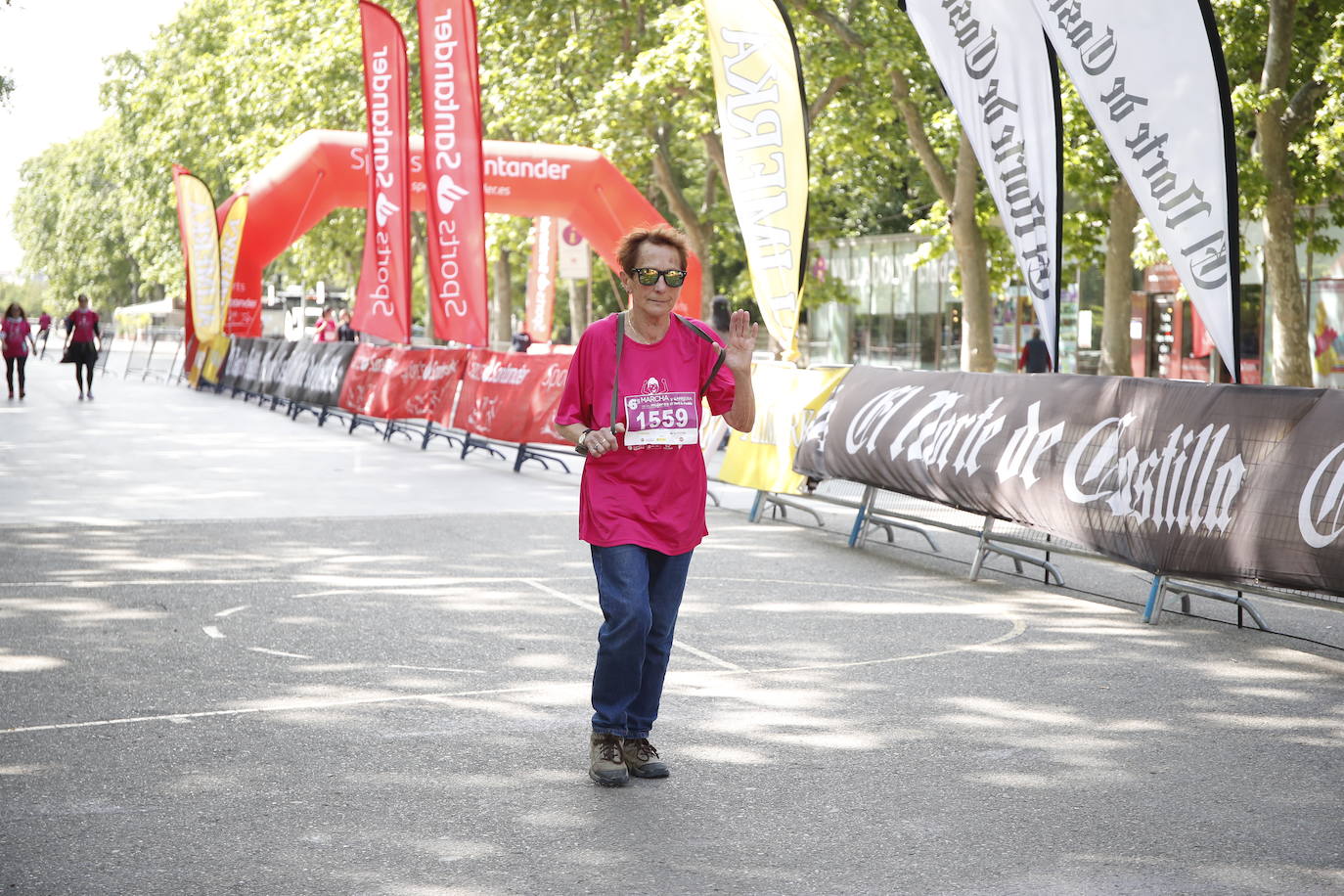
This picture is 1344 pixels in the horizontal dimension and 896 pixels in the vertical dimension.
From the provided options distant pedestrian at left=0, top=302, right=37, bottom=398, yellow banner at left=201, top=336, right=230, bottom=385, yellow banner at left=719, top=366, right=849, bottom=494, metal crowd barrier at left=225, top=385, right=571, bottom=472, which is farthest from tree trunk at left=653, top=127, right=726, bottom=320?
yellow banner at left=719, top=366, right=849, bottom=494

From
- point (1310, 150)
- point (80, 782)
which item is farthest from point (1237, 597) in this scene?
point (1310, 150)

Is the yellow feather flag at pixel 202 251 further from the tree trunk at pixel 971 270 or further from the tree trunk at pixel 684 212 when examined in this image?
the tree trunk at pixel 971 270

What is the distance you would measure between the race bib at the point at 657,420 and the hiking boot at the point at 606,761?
1.01m

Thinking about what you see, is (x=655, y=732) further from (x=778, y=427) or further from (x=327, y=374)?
(x=327, y=374)

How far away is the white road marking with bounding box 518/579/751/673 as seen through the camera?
7477 mm

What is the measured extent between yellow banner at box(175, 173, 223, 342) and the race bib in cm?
2559

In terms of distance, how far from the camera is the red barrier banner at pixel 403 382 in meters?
20.0

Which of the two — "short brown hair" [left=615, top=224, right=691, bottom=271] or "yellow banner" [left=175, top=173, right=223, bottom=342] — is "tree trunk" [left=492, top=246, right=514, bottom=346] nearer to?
"yellow banner" [left=175, top=173, right=223, bottom=342]

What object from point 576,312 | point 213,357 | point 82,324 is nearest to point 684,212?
point 576,312

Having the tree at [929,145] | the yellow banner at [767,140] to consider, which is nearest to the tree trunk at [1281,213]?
the tree at [929,145]

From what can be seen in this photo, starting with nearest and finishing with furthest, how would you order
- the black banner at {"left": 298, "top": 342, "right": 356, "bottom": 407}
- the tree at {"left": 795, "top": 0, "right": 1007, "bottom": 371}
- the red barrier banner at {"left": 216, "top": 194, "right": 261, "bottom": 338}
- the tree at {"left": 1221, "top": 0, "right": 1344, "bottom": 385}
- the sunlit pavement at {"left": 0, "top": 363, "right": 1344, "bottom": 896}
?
the sunlit pavement at {"left": 0, "top": 363, "right": 1344, "bottom": 896} → the tree at {"left": 1221, "top": 0, "right": 1344, "bottom": 385} → the black banner at {"left": 298, "top": 342, "right": 356, "bottom": 407} → the tree at {"left": 795, "top": 0, "right": 1007, "bottom": 371} → the red barrier banner at {"left": 216, "top": 194, "right": 261, "bottom": 338}

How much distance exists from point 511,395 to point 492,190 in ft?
30.1

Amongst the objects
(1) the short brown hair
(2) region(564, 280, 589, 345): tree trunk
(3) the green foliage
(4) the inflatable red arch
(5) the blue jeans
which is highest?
(3) the green foliage

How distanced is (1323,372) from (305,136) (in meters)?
18.7
